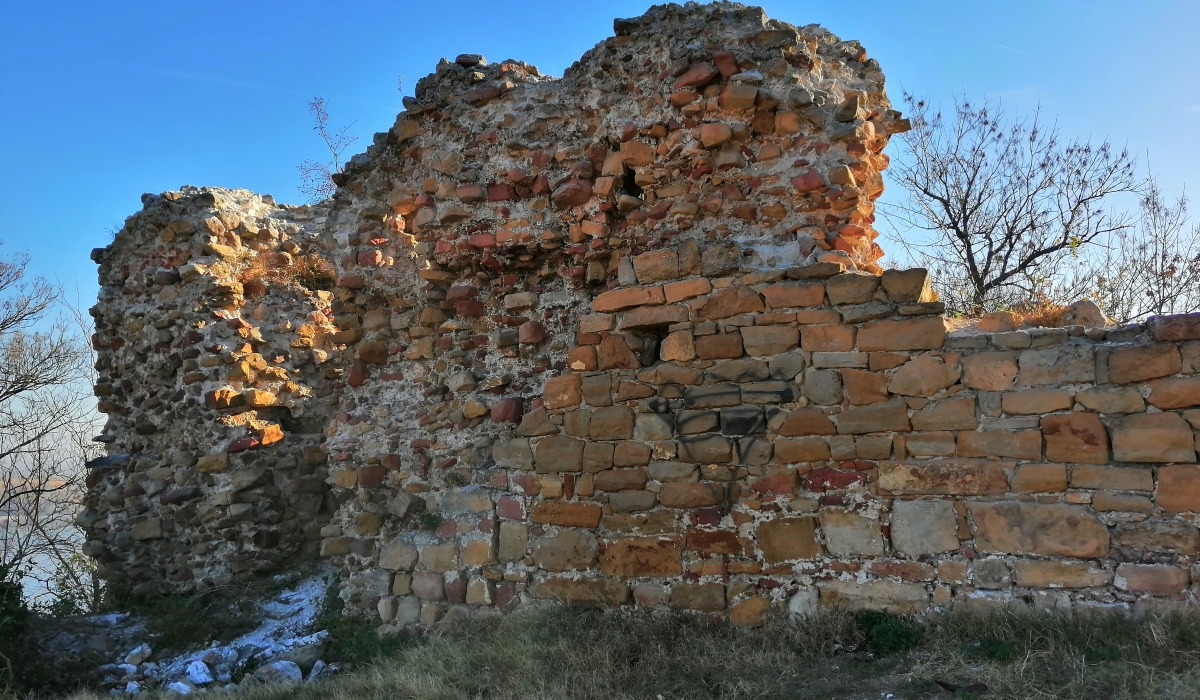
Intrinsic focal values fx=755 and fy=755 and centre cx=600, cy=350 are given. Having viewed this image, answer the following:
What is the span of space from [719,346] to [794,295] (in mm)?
455

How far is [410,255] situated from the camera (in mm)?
5164

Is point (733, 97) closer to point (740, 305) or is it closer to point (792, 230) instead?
point (792, 230)

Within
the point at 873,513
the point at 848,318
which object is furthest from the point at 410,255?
the point at 873,513

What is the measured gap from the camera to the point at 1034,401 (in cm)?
340

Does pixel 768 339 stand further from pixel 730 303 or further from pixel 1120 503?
pixel 1120 503

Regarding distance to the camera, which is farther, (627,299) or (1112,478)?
(627,299)

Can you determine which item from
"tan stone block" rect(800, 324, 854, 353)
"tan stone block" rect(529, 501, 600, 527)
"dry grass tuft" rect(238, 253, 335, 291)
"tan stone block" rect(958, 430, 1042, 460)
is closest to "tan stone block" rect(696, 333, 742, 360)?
"tan stone block" rect(800, 324, 854, 353)

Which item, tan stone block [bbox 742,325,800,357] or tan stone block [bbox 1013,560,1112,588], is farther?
tan stone block [bbox 742,325,800,357]

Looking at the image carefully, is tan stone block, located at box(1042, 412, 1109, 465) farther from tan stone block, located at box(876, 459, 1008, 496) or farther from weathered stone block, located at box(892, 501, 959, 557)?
weathered stone block, located at box(892, 501, 959, 557)

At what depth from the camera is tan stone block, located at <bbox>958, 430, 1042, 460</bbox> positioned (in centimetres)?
337

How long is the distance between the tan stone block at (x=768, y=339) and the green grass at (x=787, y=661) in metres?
1.28

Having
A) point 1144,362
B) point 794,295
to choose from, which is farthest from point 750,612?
point 1144,362

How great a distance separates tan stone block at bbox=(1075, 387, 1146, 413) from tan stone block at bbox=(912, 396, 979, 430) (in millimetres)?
436

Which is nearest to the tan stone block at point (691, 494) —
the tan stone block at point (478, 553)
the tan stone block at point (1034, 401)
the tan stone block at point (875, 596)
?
the tan stone block at point (875, 596)
